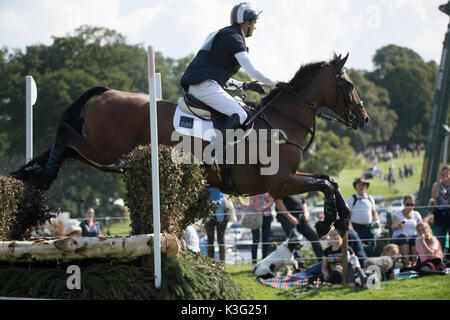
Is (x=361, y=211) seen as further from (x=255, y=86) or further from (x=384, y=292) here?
(x=255, y=86)

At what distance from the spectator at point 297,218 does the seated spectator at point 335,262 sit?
0.61m

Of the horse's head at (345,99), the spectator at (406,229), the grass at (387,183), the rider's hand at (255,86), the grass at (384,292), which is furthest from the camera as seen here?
the grass at (387,183)

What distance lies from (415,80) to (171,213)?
160ft

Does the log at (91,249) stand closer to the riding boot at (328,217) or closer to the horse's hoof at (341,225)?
the riding boot at (328,217)

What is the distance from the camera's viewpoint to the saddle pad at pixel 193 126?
5676mm

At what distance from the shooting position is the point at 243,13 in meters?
5.76

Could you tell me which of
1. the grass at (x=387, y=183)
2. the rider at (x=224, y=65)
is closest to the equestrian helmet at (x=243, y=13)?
the rider at (x=224, y=65)

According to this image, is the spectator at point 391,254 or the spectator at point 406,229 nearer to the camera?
the spectator at point 391,254

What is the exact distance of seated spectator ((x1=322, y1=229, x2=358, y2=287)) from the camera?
781 centimetres

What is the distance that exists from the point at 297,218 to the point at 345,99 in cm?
373

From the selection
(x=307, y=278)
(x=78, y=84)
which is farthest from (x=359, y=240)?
(x=78, y=84)

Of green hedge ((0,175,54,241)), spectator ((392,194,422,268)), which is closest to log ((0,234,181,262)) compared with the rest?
green hedge ((0,175,54,241))

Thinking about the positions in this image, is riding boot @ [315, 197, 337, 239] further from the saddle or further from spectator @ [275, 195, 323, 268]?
spectator @ [275, 195, 323, 268]
